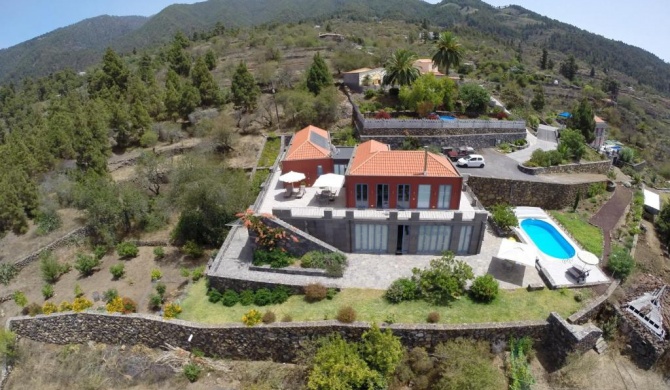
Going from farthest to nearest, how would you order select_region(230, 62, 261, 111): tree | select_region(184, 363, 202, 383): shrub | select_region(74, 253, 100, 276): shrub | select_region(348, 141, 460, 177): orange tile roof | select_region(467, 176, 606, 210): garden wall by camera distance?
select_region(230, 62, 261, 111): tree, select_region(467, 176, 606, 210): garden wall, select_region(74, 253, 100, 276): shrub, select_region(348, 141, 460, 177): orange tile roof, select_region(184, 363, 202, 383): shrub

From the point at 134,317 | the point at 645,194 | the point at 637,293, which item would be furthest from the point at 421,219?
the point at 645,194

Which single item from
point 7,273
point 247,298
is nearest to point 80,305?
point 247,298

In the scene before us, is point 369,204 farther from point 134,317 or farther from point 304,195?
point 134,317

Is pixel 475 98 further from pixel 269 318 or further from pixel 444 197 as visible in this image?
pixel 269 318

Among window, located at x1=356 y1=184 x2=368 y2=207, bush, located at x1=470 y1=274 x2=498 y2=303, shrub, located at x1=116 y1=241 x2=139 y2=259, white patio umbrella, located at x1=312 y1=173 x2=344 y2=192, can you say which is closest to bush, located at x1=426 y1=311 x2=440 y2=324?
bush, located at x1=470 y1=274 x2=498 y2=303

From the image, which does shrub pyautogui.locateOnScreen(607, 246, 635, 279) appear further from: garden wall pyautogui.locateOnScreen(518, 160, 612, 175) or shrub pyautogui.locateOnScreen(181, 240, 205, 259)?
shrub pyautogui.locateOnScreen(181, 240, 205, 259)

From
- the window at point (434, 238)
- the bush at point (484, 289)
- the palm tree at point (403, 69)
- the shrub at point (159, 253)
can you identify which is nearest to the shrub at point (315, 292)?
the window at point (434, 238)

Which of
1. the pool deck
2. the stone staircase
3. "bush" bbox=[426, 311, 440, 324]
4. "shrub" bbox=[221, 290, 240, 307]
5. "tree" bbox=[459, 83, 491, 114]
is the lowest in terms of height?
the stone staircase
